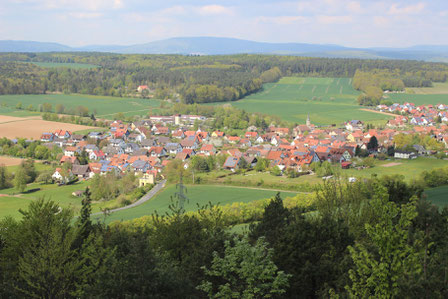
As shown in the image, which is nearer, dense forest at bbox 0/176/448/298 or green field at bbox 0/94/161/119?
dense forest at bbox 0/176/448/298

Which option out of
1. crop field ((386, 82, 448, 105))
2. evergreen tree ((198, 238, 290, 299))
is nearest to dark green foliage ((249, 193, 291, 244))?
evergreen tree ((198, 238, 290, 299))

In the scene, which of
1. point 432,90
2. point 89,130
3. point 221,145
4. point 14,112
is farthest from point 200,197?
point 432,90

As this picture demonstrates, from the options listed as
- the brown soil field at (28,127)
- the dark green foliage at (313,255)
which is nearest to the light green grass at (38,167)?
the brown soil field at (28,127)

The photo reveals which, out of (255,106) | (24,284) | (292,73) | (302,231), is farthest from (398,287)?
(292,73)

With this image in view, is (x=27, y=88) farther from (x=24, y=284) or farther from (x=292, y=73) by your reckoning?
(x=24, y=284)

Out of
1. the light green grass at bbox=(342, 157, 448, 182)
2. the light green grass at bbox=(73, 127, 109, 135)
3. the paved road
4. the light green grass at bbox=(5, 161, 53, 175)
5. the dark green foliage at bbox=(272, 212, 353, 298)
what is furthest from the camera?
the light green grass at bbox=(73, 127, 109, 135)

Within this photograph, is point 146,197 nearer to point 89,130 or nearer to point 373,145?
point 373,145

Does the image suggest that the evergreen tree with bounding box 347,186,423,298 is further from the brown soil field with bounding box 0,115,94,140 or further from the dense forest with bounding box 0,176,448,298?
the brown soil field with bounding box 0,115,94,140
